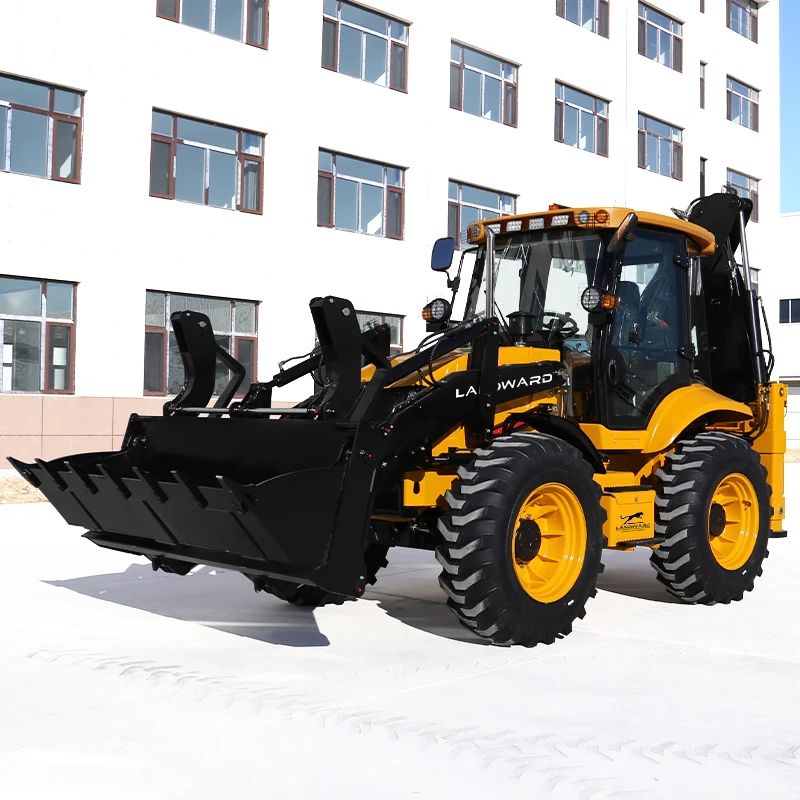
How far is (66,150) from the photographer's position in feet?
65.5

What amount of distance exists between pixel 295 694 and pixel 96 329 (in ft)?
51.3

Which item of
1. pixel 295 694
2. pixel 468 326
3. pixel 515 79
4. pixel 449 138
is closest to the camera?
pixel 295 694

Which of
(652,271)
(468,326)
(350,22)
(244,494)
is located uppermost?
(350,22)

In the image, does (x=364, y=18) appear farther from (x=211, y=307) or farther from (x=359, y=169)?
(x=211, y=307)

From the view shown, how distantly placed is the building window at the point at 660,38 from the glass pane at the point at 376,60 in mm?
11005

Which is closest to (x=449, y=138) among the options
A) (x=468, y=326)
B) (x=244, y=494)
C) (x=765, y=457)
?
(x=765, y=457)

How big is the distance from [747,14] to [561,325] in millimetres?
34712

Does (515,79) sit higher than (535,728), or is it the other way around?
(515,79)

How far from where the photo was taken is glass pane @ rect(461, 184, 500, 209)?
88.5 feet

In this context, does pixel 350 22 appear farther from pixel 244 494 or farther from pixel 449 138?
pixel 244 494

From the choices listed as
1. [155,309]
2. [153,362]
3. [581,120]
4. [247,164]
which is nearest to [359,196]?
[247,164]

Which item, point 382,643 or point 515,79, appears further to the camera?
point 515,79

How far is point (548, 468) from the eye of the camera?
682 cm

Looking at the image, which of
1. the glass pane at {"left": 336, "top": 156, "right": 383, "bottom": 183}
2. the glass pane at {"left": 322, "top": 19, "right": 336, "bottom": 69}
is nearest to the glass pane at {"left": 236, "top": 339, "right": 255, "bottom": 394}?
the glass pane at {"left": 336, "top": 156, "right": 383, "bottom": 183}
